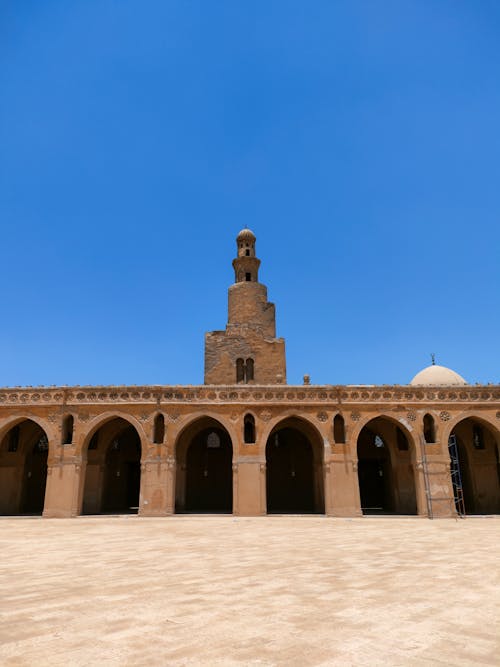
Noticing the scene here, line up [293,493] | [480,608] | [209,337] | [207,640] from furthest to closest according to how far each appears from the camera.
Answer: [209,337] < [293,493] < [480,608] < [207,640]

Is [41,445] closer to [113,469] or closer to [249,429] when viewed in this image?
[113,469]

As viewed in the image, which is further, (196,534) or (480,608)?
(196,534)

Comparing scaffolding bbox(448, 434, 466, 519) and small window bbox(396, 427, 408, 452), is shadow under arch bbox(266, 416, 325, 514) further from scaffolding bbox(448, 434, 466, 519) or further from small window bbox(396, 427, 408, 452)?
scaffolding bbox(448, 434, 466, 519)

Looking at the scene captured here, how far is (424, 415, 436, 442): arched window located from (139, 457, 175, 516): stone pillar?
43.6 feet

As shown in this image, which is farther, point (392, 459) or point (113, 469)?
point (113, 469)

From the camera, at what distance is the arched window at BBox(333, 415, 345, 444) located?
2414 cm

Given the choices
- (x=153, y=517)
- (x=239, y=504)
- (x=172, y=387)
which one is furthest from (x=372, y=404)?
(x=153, y=517)

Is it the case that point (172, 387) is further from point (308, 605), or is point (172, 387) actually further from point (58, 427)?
point (308, 605)

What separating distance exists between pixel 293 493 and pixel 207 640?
26078mm

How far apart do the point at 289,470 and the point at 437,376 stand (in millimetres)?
13689

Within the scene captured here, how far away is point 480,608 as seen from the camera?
5648 mm

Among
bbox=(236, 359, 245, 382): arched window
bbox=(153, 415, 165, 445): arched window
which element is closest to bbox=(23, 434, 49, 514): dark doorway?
bbox=(153, 415, 165, 445): arched window

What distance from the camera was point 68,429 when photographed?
24234mm

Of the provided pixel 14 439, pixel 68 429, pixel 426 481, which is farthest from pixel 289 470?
pixel 14 439
